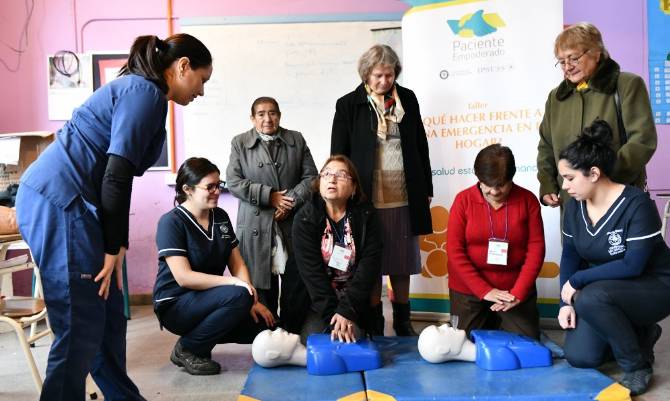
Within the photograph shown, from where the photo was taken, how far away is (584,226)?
2.23 m

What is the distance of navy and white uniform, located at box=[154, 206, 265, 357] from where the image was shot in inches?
93.3

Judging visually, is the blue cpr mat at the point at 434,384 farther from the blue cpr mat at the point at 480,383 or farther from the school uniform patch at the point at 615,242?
the school uniform patch at the point at 615,242

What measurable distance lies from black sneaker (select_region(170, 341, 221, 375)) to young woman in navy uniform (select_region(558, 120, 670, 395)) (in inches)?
54.7

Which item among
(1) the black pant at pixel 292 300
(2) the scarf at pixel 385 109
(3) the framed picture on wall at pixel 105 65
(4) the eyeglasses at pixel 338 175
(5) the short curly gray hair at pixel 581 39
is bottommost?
(1) the black pant at pixel 292 300

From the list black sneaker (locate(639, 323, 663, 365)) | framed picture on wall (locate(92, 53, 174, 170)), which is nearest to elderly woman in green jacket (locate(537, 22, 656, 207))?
black sneaker (locate(639, 323, 663, 365))

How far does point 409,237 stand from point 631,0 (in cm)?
244

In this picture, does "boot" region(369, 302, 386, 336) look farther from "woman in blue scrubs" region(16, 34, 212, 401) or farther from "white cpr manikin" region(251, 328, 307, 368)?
"woman in blue scrubs" region(16, 34, 212, 401)

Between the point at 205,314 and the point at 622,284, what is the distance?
159 cm

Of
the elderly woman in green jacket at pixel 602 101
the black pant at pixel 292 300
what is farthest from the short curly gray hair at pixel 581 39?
the black pant at pixel 292 300

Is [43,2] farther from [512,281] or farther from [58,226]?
[512,281]

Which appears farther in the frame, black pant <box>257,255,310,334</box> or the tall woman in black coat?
the tall woman in black coat

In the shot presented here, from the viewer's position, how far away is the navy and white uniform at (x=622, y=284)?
6.84 ft

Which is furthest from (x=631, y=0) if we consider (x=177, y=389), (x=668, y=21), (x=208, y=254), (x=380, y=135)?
(x=177, y=389)

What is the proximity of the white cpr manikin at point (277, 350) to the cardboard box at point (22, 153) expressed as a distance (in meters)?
2.14
